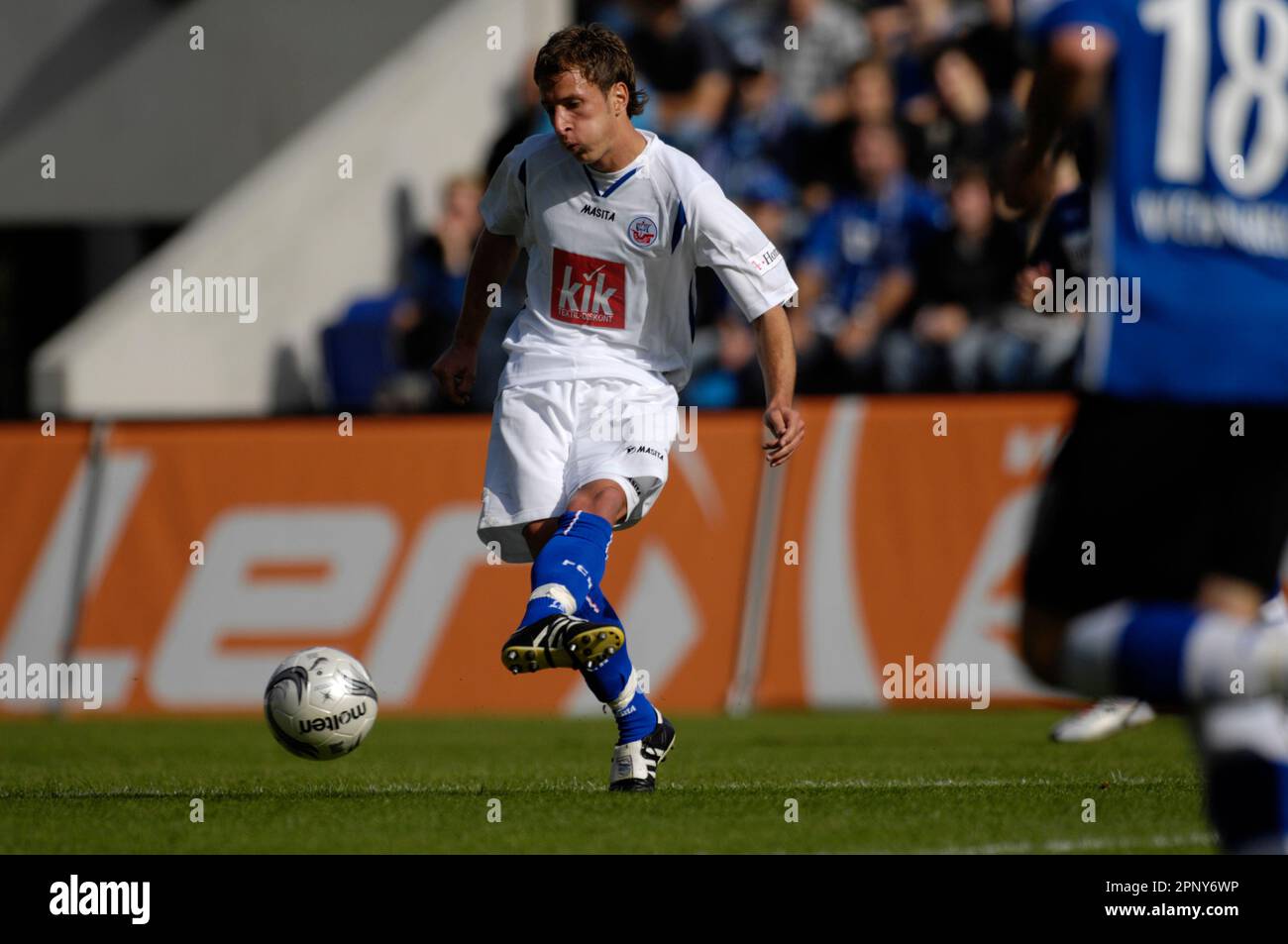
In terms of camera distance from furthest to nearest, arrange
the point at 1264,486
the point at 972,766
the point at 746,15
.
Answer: the point at 746,15
the point at 972,766
the point at 1264,486

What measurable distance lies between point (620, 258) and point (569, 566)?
118 cm

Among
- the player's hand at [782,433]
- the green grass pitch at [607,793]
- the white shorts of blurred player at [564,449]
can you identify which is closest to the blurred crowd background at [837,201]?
the green grass pitch at [607,793]

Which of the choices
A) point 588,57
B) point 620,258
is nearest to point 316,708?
point 620,258

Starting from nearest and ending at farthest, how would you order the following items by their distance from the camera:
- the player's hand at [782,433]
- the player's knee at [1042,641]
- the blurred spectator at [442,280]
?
the player's knee at [1042,641] < the player's hand at [782,433] < the blurred spectator at [442,280]

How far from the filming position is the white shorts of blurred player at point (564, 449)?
7012mm

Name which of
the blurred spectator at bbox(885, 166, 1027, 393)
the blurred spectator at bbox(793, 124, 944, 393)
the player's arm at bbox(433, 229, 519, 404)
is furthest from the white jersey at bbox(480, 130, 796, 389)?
the blurred spectator at bbox(793, 124, 944, 393)

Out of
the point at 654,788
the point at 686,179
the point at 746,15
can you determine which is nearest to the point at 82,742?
the point at 654,788

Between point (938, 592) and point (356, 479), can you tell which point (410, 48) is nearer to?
point (356, 479)

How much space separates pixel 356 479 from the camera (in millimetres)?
11898

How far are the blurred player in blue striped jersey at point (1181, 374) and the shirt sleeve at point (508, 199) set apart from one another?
3094 millimetres

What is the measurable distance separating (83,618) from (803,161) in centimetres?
586

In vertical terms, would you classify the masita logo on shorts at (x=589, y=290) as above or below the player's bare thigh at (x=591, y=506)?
above

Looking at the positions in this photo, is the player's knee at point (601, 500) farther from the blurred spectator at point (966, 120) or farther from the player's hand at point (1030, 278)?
the blurred spectator at point (966, 120)
